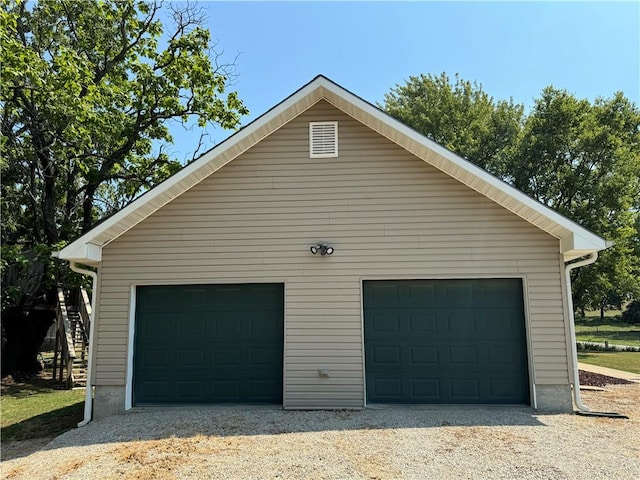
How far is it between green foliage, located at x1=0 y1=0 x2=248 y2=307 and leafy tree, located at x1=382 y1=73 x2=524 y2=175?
1247 cm

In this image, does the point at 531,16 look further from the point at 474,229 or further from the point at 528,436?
the point at 528,436

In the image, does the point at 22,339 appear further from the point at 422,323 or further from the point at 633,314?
the point at 633,314

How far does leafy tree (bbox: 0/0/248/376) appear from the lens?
12469 mm

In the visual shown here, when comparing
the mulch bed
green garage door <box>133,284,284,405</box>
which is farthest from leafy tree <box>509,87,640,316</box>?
green garage door <box>133,284,284,405</box>

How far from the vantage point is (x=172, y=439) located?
227 inches

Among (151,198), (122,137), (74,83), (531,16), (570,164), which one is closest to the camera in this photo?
(151,198)

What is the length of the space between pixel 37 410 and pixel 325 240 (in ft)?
23.4

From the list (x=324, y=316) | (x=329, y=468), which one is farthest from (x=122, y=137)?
(x=329, y=468)

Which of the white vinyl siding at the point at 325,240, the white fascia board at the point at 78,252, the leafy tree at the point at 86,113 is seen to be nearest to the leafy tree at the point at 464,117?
the leafy tree at the point at 86,113

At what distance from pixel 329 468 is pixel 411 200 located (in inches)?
179

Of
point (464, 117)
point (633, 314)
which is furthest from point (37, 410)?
point (633, 314)

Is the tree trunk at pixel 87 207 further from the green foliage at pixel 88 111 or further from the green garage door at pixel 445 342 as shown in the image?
the green garage door at pixel 445 342

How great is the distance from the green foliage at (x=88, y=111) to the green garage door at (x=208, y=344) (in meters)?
6.66

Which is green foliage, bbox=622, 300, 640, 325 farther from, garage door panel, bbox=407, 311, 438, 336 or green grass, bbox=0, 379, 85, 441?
green grass, bbox=0, 379, 85, 441
